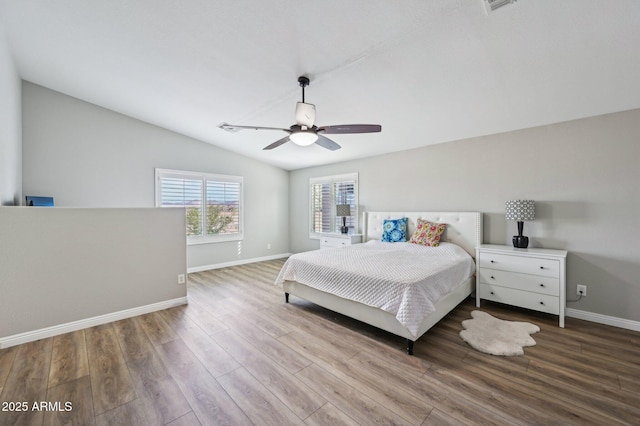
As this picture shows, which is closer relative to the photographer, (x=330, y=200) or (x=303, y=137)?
(x=303, y=137)

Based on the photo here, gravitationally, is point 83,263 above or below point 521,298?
above

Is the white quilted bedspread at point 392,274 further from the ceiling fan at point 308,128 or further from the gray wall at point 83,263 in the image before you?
the gray wall at point 83,263

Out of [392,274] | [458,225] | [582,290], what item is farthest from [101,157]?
[582,290]

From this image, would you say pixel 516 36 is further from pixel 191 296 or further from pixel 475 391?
pixel 191 296

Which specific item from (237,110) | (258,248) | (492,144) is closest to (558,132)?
(492,144)

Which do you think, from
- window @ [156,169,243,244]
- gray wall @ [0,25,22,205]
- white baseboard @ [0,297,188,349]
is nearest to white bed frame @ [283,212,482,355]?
white baseboard @ [0,297,188,349]

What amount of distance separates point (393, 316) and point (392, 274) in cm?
38

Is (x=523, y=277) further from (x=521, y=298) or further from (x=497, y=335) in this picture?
(x=497, y=335)

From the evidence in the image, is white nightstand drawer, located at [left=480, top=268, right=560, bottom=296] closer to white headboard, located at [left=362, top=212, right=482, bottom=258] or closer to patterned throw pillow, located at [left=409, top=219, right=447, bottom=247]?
white headboard, located at [left=362, top=212, right=482, bottom=258]

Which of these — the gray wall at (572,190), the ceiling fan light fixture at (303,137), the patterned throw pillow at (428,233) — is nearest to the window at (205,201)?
the ceiling fan light fixture at (303,137)

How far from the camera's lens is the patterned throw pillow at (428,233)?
3.83 m

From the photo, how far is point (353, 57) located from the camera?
2.42 meters

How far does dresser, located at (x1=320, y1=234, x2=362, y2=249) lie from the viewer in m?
4.93

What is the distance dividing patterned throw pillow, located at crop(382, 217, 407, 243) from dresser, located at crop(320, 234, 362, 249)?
2.18ft
